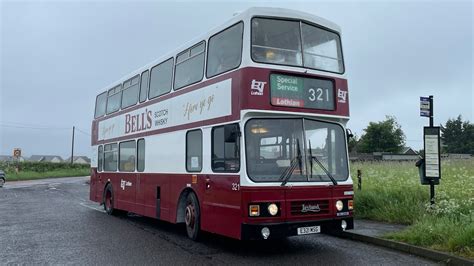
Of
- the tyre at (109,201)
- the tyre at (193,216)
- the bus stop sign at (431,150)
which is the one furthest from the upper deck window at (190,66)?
the tyre at (109,201)

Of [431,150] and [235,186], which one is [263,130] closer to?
[235,186]

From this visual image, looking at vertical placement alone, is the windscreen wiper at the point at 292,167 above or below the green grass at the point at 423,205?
above

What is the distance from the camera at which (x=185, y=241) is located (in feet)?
35.3

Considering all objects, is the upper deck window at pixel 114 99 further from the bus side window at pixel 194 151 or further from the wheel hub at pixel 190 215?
the wheel hub at pixel 190 215

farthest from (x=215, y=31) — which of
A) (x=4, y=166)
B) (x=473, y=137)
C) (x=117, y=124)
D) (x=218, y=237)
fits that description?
(x=473, y=137)

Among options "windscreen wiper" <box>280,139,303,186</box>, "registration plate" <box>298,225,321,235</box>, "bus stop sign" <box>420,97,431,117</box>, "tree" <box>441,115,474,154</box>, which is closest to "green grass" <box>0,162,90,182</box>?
"bus stop sign" <box>420,97,431,117</box>

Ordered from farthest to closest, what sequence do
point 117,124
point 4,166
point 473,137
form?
point 473,137, point 4,166, point 117,124

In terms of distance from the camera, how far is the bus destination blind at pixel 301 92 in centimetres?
890

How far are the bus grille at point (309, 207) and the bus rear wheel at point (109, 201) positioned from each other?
30.5 feet

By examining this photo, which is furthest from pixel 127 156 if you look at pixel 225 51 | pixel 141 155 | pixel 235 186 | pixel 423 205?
pixel 423 205

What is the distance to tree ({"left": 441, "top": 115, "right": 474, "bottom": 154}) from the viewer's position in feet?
267

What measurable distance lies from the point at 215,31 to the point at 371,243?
17.8 feet

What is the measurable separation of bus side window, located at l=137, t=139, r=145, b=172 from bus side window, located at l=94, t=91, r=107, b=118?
441cm

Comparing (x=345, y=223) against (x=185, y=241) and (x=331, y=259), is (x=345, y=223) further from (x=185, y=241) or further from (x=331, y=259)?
(x=185, y=241)
